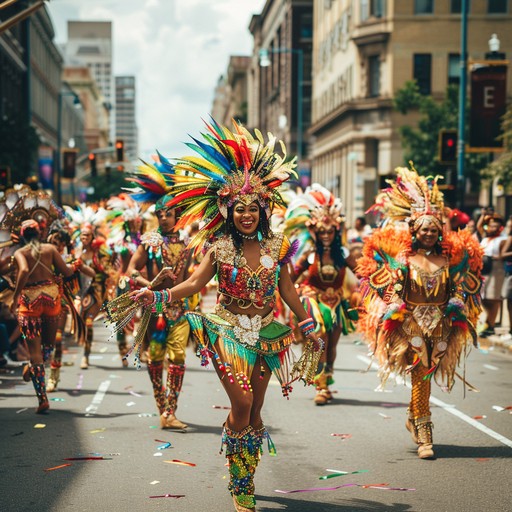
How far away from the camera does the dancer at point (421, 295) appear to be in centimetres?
851

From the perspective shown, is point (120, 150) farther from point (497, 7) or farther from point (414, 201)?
point (414, 201)

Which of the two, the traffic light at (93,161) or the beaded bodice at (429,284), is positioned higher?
the traffic light at (93,161)

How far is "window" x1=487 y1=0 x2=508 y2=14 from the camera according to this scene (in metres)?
53.8

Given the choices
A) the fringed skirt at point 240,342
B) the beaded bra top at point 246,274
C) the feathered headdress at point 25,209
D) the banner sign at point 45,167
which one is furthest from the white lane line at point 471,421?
the banner sign at point 45,167

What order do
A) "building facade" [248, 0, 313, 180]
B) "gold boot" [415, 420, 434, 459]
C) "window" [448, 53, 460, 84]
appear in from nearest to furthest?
"gold boot" [415, 420, 434, 459]
"window" [448, 53, 460, 84]
"building facade" [248, 0, 313, 180]

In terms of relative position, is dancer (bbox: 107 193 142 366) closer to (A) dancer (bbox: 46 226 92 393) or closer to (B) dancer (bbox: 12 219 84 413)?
(A) dancer (bbox: 46 226 92 393)

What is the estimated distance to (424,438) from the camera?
8.23 metres

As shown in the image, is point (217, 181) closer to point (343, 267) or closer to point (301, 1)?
point (343, 267)

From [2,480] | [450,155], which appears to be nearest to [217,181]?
[2,480]

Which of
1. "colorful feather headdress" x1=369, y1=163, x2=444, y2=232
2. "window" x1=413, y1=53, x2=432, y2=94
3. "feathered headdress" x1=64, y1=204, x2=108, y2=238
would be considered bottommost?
"feathered headdress" x1=64, y1=204, x2=108, y2=238

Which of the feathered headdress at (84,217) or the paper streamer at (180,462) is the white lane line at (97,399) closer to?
the paper streamer at (180,462)

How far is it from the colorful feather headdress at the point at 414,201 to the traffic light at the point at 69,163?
121 ft

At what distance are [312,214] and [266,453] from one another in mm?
3692

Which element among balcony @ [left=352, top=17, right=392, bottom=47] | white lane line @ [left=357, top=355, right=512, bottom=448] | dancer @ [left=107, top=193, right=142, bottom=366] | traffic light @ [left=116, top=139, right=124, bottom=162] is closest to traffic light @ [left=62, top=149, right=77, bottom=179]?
traffic light @ [left=116, top=139, right=124, bottom=162]
